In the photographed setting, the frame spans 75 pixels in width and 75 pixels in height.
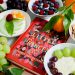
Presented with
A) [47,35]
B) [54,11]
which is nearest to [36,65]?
[47,35]

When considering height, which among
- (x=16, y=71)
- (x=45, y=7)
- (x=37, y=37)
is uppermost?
(x=45, y=7)

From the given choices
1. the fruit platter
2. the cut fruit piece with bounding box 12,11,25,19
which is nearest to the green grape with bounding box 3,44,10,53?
the fruit platter

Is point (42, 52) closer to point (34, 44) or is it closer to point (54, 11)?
point (34, 44)

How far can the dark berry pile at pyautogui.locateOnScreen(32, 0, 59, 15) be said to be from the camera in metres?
1.11

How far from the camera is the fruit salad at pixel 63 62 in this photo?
0.90 metres

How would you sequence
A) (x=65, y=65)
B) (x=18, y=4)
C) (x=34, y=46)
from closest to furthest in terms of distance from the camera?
(x=65, y=65) → (x=34, y=46) → (x=18, y=4)

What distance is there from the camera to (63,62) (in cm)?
92

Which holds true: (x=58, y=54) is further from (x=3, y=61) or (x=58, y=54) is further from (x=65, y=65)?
(x=3, y=61)

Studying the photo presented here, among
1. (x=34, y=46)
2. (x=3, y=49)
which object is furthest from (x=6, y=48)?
(x=34, y=46)

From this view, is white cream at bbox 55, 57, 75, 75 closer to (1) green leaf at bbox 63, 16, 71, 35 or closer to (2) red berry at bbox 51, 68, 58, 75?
(2) red berry at bbox 51, 68, 58, 75

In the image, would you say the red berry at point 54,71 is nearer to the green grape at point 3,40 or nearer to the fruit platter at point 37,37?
the fruit platter at point 37,37

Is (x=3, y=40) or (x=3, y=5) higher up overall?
(x=3, y=5)

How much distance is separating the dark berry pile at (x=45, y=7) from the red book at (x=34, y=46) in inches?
1.5

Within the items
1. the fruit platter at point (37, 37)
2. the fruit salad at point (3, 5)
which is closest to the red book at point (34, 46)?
the fruit platter at point (37, 37)
